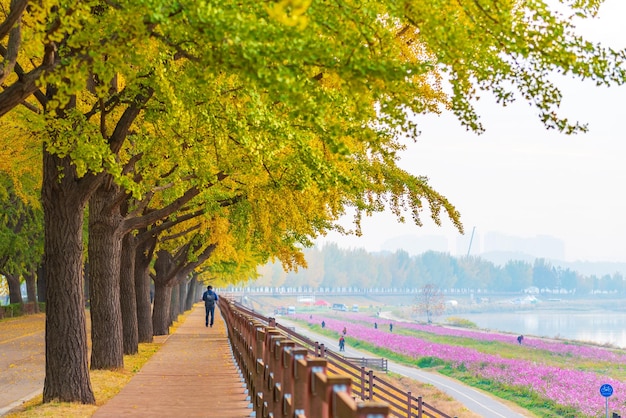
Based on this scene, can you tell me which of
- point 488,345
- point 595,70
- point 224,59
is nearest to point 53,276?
point 224,59

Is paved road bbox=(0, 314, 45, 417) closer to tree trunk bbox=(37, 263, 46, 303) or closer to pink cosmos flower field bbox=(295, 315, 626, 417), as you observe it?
tree trunk bbox=(37, 263, 46, 303)

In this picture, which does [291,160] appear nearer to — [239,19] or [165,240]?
[239,19]

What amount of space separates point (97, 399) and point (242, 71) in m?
9.45

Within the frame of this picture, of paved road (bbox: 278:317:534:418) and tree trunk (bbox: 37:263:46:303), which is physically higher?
tree trunk (bbox: 37:263:46:303)

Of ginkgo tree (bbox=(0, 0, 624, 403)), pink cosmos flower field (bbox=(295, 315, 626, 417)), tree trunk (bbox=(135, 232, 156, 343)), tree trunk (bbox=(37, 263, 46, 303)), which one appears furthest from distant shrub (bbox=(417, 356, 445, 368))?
ginkgo tree (bbox=(0, 0, 624, 403))

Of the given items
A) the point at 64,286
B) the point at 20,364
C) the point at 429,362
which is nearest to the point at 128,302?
the point at 20,364

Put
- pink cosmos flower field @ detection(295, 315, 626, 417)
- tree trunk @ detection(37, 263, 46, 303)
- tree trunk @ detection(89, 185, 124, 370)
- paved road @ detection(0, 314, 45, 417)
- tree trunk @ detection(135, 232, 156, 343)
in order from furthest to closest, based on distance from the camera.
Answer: tree trunk @ detection(37, 263, 46, 303), pink cosmos flower field @ detection(295, 315, 626, 417), tree trunk @ detection(135, 232, 156, 343), tree trunk @ detection(89, 185, 124, 370), paved road @ detection(0, 314, 45, 417)

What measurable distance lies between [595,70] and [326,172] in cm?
542

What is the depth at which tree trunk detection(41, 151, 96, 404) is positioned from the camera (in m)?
Answer: 14.0

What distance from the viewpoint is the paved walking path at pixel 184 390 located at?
12984mm

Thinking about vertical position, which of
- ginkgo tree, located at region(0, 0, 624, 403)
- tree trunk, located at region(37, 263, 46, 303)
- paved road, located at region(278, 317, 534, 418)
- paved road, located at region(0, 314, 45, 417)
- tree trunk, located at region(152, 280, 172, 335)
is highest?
ginkgo tree, located at region(0, 0, 624, 403)

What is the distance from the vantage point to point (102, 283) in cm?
1852

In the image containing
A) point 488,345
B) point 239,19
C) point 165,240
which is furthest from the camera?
point 488,345

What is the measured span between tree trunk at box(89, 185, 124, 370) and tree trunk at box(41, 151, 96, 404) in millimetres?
3688
